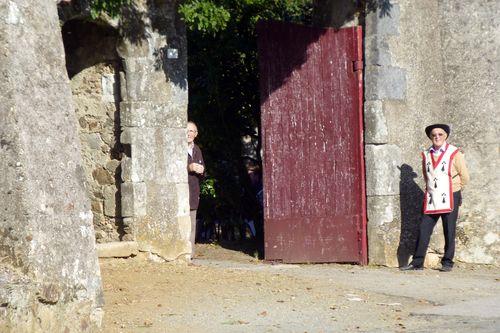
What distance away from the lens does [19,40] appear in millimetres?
5758

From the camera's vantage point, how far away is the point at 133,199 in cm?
979

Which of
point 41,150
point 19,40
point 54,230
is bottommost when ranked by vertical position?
point 54,230

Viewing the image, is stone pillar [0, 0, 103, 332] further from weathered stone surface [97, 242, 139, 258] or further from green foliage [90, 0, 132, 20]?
weathered stone surface [97, 242, 139, 258]

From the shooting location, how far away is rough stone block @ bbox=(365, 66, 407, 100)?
34.1 ft

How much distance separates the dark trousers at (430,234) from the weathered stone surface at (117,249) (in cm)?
272

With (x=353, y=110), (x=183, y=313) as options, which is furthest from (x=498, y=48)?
(x=183, y=313)

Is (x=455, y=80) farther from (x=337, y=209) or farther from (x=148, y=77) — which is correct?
(x=148, y=77)

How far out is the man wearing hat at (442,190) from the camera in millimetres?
10070

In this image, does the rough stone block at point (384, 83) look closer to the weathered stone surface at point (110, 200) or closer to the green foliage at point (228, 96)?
the green foliage at point (228, 96)

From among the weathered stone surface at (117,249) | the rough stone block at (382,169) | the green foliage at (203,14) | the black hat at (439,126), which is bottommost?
the weathered stone surface at (117,249)

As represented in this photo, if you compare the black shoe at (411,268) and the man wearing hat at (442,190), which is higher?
the man wearing hat at (442,190)

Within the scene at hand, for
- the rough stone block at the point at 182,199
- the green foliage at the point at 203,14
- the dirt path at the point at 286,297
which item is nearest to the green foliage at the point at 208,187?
the dirt path at the point at 286,297

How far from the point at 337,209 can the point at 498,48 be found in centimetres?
234

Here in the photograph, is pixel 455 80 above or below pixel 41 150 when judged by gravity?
above
